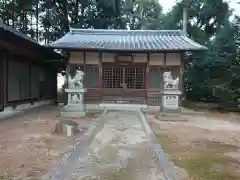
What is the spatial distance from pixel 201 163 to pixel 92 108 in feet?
33.2

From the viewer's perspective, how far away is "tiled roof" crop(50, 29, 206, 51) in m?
14.2

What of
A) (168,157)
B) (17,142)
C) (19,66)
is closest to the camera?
(168,157)

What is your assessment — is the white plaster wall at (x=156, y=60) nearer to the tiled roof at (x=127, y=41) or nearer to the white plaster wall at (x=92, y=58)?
the tiled roof at (x=127, y=41)

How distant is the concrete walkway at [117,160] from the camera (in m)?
4.34

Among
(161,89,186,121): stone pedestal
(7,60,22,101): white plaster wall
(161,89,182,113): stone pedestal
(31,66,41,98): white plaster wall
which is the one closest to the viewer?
(161,89,186,121): stone pedestal

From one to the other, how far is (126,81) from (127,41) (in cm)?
269

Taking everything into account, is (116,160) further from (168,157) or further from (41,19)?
(41,19)

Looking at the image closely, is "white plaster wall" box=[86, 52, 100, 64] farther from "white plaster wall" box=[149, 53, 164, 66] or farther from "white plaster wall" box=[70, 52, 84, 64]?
"white plaster wall" box=[149, 53, 164, 66]

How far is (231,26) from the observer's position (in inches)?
677

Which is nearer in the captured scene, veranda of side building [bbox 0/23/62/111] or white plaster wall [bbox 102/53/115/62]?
veranda of side building [bbox 0/23/62/111]

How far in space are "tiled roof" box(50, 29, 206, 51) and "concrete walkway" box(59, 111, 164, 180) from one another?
24.2 feet

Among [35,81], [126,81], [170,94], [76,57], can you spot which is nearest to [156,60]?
[126,81]

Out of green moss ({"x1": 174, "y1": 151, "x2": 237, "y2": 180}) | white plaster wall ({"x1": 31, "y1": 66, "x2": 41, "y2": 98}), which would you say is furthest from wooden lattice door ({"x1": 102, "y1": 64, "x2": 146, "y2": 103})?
green moss ({"x1": 174, "y1": 151, "x2": 237, "y2": 180})

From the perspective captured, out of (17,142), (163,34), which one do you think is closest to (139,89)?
(163,34)
